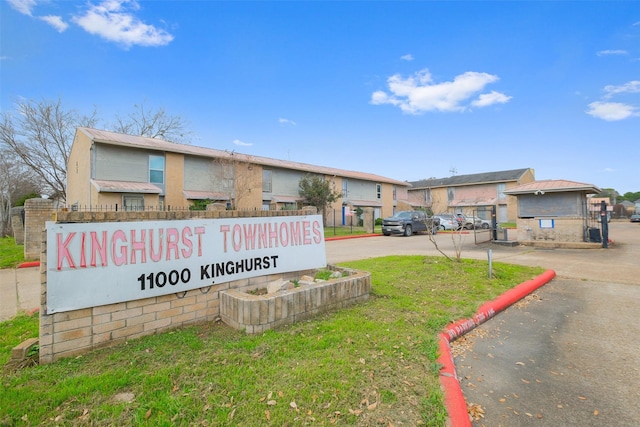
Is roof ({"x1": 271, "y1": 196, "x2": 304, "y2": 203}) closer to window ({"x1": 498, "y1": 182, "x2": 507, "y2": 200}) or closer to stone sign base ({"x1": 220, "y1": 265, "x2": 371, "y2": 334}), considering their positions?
stone sign base ({"x1": 220, "y1": 265, "x2": 371, "y2": 334})

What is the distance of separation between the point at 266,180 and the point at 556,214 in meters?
18.5

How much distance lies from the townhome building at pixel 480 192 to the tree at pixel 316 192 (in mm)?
12494

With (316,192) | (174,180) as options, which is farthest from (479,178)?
(174,180)

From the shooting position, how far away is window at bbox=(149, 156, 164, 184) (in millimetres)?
18625

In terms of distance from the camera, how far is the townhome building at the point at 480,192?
35.4m

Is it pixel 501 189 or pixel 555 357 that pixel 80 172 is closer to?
pixel 555 357

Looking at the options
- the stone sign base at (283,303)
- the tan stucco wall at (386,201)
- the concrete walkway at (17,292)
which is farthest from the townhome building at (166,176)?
the stone sign base at (283,303)

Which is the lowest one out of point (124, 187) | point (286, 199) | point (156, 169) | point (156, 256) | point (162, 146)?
point (156, 256)

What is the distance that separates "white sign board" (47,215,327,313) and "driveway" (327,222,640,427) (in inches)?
115

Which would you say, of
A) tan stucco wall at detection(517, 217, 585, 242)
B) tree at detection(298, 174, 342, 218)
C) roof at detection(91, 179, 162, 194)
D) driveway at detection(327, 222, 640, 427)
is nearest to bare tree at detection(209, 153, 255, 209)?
roof at detection(91, 179, 162, 194)

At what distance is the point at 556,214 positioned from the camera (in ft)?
44.5

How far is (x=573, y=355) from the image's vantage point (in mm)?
3506

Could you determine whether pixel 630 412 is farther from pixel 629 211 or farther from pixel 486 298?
pixel 629 211

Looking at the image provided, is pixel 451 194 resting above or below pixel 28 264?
above
